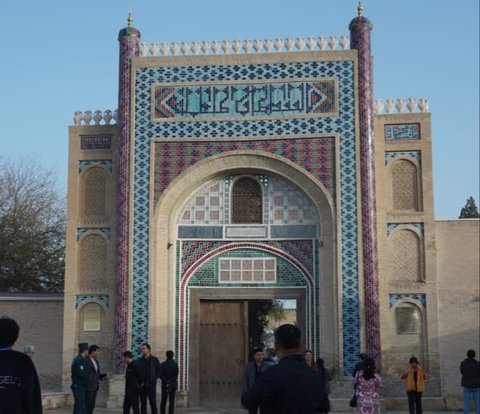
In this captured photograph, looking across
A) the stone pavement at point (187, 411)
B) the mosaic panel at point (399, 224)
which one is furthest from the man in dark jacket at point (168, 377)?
the mosaic panel at point (399, 224)

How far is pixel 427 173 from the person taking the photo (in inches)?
718

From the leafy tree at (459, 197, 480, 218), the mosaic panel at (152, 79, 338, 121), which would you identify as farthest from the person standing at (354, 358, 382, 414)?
the leafy tree at (459, 197, 480, 218)

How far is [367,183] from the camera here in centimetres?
1783

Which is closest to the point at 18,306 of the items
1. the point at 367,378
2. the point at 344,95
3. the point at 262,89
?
the point at 262,89

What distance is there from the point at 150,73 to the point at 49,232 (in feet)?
38.3

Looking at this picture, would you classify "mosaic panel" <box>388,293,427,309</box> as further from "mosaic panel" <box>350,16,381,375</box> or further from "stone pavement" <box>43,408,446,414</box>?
"stone pavement" <box>43,408,446,414</box>

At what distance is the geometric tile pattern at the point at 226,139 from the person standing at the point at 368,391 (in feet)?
24.0

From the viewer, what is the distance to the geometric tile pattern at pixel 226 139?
17.9 meters

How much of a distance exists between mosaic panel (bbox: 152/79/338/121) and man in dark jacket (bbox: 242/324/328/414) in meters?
13.7

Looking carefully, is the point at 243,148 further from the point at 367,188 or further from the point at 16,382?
the point at 16,382

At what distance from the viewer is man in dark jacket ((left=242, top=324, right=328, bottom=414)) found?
4746 mm

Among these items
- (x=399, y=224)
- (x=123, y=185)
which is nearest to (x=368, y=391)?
(x=399, y=224)

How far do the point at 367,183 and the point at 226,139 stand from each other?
10.5 ft

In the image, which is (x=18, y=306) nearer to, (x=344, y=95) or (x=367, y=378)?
(x=344, y=95)
